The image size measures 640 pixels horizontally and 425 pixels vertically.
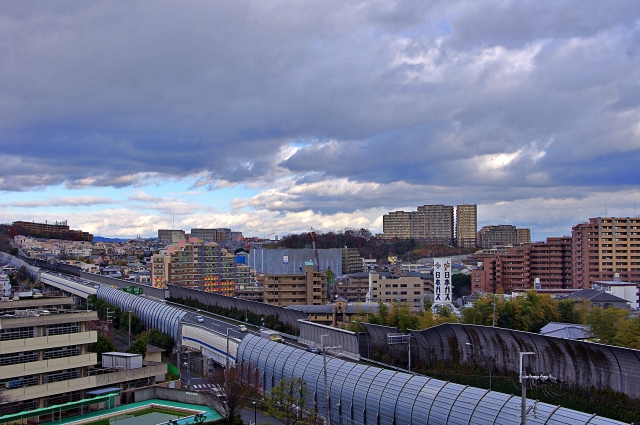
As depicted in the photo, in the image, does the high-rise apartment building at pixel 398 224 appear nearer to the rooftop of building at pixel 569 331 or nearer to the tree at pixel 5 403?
the rooftop of building at pixel 569 331

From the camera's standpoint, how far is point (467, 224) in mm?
147000

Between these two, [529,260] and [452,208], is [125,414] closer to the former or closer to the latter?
[529,260]

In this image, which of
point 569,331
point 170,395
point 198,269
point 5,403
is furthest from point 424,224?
point 5,403

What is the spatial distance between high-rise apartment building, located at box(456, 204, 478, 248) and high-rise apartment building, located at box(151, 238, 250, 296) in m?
85.3

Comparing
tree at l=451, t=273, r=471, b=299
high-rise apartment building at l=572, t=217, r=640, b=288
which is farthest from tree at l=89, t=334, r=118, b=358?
tree at l=451, t=273, r=471, b=299

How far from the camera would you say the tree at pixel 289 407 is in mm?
18047

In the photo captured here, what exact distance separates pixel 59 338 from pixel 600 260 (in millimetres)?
51201

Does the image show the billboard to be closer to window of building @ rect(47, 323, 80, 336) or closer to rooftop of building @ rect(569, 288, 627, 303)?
rooftop of building @ rect(569, 288, 627, 303)

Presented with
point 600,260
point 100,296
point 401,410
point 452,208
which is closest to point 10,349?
point 401,410

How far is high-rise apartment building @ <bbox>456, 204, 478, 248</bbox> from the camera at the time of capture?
480 feet

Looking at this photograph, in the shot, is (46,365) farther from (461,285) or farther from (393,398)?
(461,285)

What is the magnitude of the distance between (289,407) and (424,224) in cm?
13003

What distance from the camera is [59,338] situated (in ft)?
69.6

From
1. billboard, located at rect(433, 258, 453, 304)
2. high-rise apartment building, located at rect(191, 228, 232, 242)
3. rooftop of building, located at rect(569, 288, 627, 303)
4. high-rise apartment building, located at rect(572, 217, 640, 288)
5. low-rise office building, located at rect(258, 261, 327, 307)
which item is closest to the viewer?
rooftop of building, located at rect(569, 288, 627, 303)
